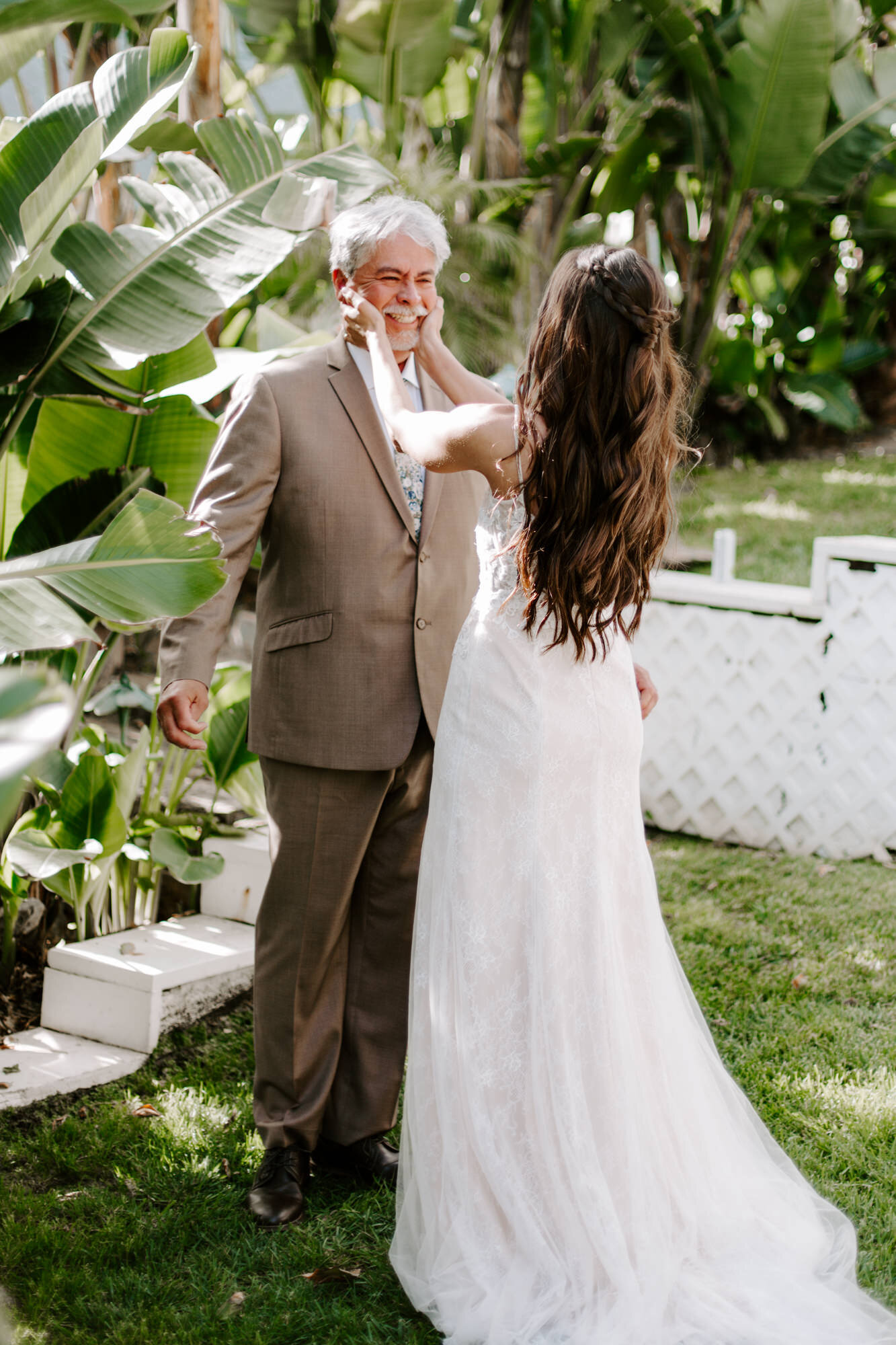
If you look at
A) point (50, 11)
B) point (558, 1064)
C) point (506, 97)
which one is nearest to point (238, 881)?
point (558, 1064)

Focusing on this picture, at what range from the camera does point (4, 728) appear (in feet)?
3.62

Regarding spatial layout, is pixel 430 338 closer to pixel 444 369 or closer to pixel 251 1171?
pixel 444 369

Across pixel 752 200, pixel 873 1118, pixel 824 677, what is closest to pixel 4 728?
pixel 873 1118

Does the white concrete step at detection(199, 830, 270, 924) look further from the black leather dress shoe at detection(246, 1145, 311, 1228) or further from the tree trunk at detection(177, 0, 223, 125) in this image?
the tree trunk at detection(177, 0, 223, 125)

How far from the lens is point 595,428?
2072 mm

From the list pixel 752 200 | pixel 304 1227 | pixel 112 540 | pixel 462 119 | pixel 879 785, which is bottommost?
pixel 304 1227

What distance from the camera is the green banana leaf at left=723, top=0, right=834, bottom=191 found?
251 inches

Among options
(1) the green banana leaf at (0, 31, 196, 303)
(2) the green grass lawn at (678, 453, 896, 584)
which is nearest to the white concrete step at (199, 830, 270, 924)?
(1) the green banana leaf at (0, 31, 196, 303)

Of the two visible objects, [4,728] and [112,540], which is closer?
[4,728]

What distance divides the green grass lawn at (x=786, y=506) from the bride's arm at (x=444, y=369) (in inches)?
180

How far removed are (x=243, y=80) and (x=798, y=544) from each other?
487 centimetres

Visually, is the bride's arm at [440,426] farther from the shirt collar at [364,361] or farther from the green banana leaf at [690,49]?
the green banana leaf at [690,49]

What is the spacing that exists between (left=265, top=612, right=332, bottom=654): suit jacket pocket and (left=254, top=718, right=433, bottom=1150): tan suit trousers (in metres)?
0.27

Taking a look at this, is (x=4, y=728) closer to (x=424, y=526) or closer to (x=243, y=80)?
(x=424, y=526)
